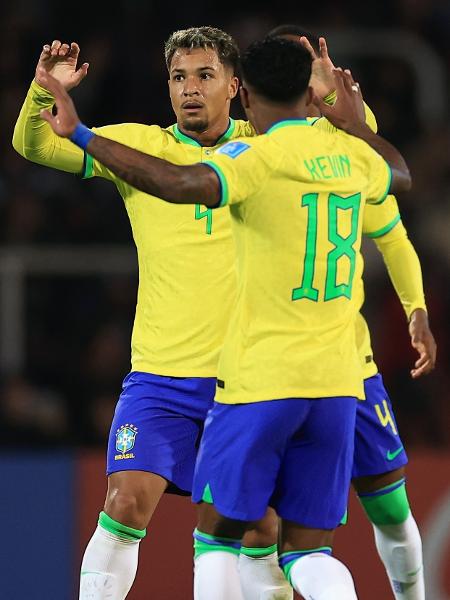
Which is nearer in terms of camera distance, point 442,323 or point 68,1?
point 442,323

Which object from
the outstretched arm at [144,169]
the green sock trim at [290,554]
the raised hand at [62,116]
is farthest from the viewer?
the green sock trim at [290,554]

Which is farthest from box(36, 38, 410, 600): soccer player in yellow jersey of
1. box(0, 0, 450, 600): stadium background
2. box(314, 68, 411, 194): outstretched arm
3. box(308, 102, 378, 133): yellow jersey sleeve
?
box(0, 0, 450, 600): stadium background

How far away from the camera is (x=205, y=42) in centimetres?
536

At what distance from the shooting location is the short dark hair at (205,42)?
535 centimetres

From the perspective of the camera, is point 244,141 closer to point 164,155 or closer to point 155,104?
point 164,155

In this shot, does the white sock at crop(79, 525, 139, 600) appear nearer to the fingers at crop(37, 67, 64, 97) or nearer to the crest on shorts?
the crest on shorts

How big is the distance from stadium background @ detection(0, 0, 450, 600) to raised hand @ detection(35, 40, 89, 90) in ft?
9.58

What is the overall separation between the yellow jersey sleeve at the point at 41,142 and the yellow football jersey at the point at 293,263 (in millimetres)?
1150

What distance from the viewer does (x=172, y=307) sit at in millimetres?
5180

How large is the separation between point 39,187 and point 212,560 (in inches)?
207

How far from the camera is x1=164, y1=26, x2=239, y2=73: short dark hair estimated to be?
5.35m

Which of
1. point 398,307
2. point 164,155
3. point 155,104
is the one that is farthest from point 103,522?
point 155,104

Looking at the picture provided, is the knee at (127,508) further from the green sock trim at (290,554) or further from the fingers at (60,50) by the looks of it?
the fingers at (60,50)

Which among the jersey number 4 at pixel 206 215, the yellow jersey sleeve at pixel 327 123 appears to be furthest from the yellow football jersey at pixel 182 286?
the yellow jersey sleeve at pixel 327 123
